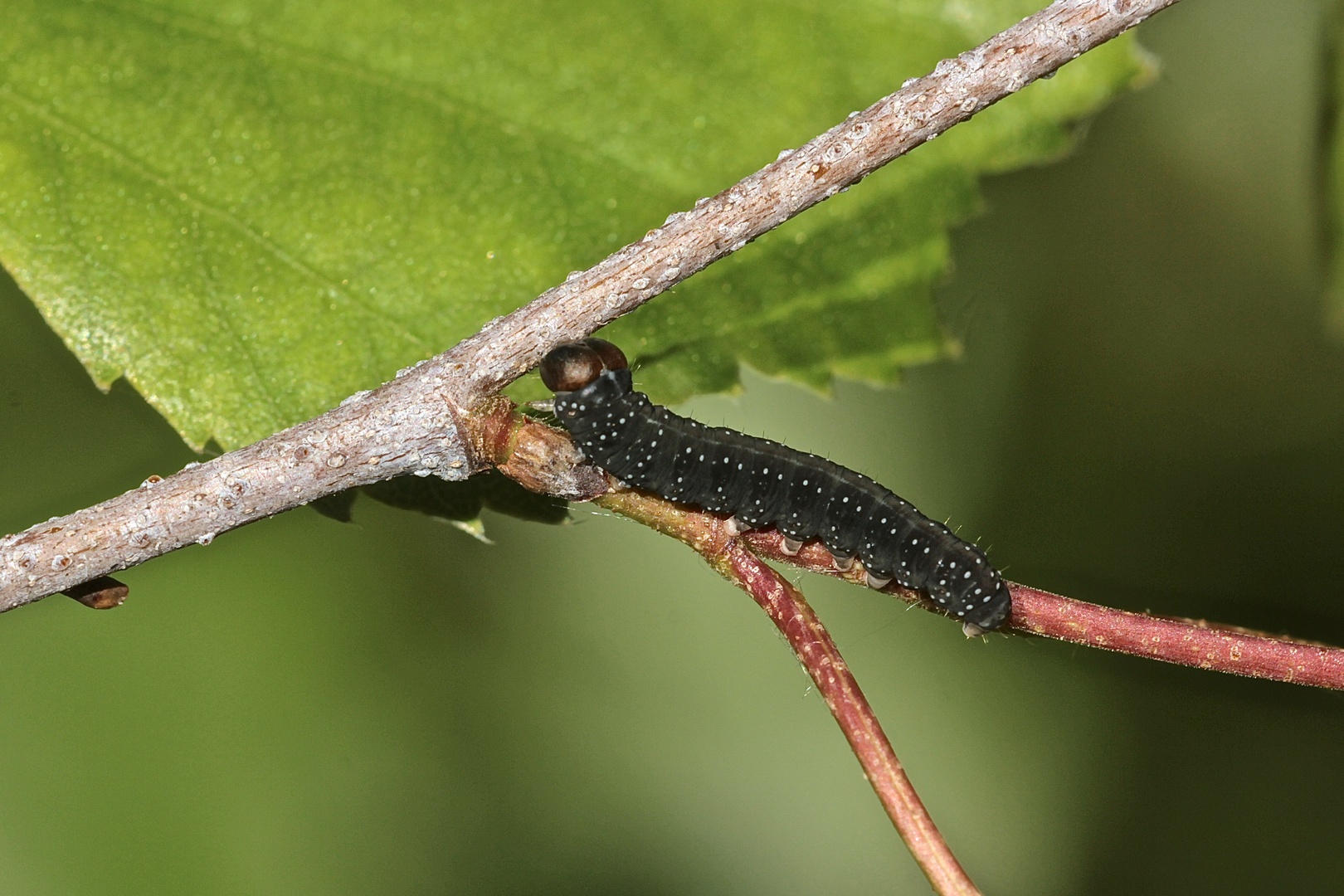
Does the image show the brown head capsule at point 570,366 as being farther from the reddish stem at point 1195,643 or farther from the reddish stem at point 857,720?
the reddish stem at point 1195,643

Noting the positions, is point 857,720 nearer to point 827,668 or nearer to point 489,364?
point 827,668

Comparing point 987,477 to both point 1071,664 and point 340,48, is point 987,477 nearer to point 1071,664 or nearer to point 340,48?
point 1071,664

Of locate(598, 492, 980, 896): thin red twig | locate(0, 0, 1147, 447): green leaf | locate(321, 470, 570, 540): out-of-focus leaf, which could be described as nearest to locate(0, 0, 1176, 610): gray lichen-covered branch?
locate(598, 492, 980, 896): thin red twig

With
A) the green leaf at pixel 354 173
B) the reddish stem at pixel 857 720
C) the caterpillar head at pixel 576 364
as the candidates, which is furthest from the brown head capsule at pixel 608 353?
the reddish stem at pixel 857 720

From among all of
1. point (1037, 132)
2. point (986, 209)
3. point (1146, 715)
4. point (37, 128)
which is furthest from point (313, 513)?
point (1146, 715)

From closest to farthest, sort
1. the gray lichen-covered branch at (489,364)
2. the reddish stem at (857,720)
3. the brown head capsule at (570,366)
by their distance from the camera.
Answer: the reddish stem at (857,720) → the gray lichen-covered branch at (489,364) → the brown head capsule at (570,366)
